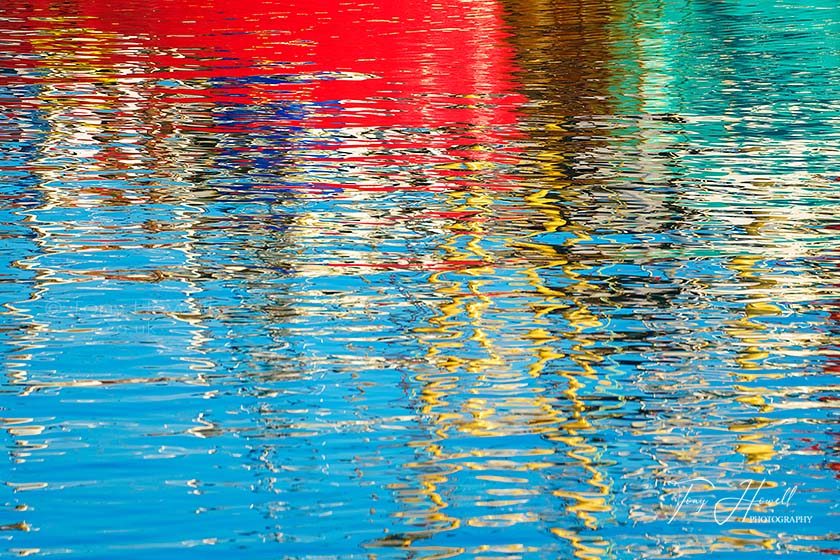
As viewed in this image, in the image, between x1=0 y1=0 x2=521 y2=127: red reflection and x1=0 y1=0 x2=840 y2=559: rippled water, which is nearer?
x1=0 y1=0 x2=840 y2=559: rippled water

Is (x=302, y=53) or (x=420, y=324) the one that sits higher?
(x=420, y=324)

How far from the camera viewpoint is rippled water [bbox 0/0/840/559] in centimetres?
461

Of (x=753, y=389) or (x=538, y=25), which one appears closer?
(x=753, y=389)

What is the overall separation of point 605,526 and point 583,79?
11.9m

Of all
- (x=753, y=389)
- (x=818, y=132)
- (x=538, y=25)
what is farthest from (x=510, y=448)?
(x=538, y=25)

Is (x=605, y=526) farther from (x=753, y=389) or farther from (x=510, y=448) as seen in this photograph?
(x=753, y=389)

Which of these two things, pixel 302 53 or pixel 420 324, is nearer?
pixel 420 324

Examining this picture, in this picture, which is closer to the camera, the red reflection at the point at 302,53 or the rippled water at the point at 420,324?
the rippled water at the point at 420,324

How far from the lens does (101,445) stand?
517 cm

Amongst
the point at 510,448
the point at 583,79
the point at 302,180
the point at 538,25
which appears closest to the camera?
the point at 510,448

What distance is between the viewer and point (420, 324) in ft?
21.7

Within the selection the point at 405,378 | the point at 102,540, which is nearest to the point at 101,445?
the point at 102,540

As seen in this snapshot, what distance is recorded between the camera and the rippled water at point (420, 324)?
15.1 feet

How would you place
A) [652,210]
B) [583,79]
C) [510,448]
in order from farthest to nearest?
1. [583,79]
2. [652,210]
3. [510,448]
